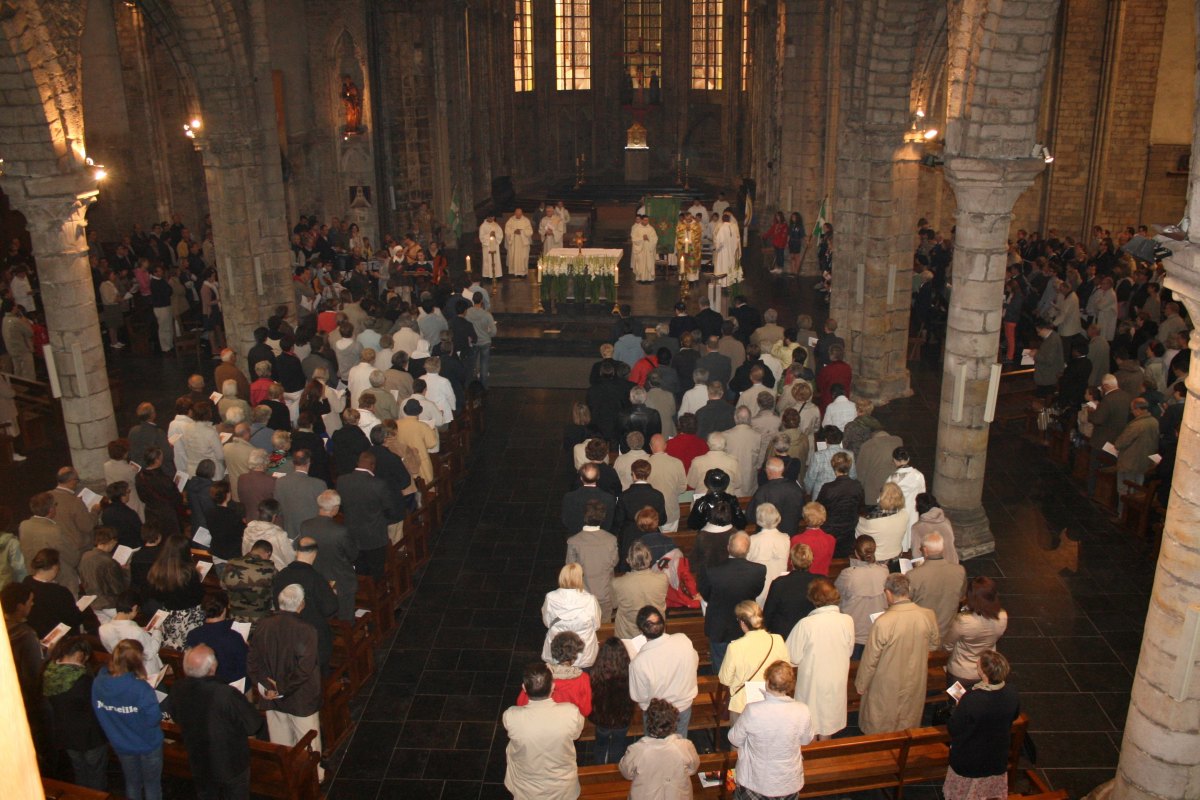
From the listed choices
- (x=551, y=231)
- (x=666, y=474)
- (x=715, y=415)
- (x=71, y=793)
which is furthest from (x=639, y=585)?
(x=551, y=231)

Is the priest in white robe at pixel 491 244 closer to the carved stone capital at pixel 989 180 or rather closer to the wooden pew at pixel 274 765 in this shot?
the carved stone capital at pixel 989 180

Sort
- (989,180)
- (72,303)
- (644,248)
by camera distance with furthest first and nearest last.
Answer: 1. (644,248)
2. (72,303)
3. (989,180)

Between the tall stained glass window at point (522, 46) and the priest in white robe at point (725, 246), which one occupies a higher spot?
the tall stained glass window at point (522, 46)

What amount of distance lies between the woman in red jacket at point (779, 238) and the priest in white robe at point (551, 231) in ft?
15.5

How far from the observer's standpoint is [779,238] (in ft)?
79.2

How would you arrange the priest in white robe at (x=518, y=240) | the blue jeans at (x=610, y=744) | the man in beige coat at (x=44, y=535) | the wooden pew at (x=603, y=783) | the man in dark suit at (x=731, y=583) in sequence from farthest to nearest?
the priest in white robe at (x=518, y=240), the man in beige coat at (x=44, y=535), the man in dark suit at (x=731, y=583), the blue jeans at (x=610, y=744), the wooden pew at (x=603, y=783)

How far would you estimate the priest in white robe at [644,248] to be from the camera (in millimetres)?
22250

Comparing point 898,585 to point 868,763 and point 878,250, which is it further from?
point 878,250

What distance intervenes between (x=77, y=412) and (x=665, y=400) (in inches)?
262

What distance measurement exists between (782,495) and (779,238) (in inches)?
618

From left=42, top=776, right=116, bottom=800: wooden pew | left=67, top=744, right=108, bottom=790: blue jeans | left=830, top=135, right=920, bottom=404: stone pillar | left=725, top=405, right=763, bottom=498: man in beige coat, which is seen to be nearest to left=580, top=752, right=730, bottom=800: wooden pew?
left=42, top=776, right=116, bottom=800: wooden pew

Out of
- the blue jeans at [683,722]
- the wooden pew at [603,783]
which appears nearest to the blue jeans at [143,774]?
the wooden pew at [603,783]

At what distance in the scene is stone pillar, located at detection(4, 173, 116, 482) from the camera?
11.6 metres

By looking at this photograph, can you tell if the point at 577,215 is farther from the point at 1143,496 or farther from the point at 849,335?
the point at 1143,496
